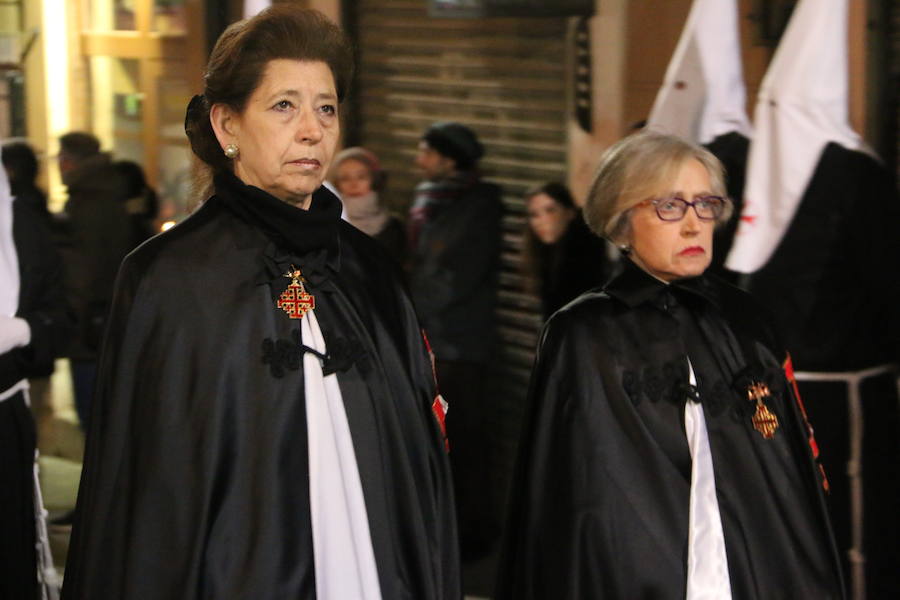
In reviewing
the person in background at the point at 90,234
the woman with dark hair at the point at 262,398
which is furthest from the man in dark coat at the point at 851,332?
the person in background at the point at 90,234

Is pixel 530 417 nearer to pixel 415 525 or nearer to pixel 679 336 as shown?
pixel 679 336

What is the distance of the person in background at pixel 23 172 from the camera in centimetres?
868

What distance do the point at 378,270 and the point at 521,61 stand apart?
465cm

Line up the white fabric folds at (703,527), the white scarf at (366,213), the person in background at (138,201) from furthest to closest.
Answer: the person in background at (138,201) → the white scarf at (366,213) → the white fabric folds at (703,527)

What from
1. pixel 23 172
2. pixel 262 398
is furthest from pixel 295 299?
Result: pixel 23 172

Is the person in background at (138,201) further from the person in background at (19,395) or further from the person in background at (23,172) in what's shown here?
the person in background at (19,395)

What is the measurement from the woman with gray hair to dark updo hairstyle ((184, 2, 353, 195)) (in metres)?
1.01

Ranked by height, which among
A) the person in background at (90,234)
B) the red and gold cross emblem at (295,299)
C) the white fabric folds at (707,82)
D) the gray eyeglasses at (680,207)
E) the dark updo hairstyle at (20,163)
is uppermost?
the white fabric folds at (707,82)

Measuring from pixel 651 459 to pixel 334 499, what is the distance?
0.99 metres

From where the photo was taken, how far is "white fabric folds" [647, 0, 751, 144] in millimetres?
5961

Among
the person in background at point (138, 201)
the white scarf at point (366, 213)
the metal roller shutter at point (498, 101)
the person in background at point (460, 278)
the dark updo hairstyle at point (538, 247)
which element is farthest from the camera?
the person in background at point (138, 201)

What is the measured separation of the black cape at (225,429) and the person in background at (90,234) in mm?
4709

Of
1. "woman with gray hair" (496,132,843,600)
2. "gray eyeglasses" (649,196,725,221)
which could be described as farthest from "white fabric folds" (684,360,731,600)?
"gray eyeglasses" (649,196,725,221)

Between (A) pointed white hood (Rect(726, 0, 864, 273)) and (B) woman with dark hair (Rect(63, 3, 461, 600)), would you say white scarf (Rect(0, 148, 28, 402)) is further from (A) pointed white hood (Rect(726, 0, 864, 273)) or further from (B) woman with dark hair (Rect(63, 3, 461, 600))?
(A) pointed white hood (Rect(726, 0, 864, 273))
